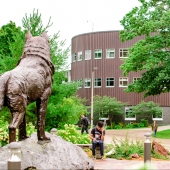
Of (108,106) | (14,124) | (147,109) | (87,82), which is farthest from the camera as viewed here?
(87,82)

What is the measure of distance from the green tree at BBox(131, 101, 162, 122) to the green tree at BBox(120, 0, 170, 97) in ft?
52.4

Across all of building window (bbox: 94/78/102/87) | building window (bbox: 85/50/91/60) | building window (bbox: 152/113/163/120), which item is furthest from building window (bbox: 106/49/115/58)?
building window (bbox: 152/113/163/120)

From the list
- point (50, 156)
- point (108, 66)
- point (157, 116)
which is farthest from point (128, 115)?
point (50, 156)

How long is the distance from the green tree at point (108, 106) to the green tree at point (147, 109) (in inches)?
69.0

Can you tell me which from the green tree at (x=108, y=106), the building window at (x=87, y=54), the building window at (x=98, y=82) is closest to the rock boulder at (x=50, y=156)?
the green tree at (x=108, y=106)

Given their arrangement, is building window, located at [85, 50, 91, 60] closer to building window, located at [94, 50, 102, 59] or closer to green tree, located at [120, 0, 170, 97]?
building window, located at [94, 50, 102, 59]

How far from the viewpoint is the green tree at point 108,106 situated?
154 ft

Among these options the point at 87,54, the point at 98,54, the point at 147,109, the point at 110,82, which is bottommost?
the point at 147,109

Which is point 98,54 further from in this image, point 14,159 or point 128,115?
point 14,159

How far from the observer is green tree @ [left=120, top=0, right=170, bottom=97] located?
28.6m

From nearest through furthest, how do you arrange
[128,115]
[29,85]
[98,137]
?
[29,85], [98,137], [128,115]

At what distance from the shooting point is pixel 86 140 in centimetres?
1565

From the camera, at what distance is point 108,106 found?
4666 cm

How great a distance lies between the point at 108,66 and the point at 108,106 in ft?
18.6
